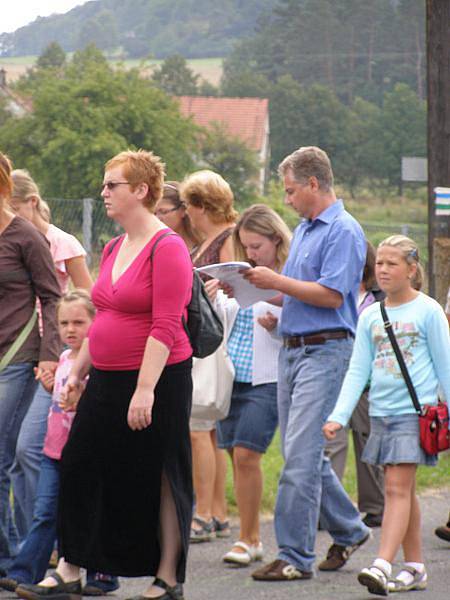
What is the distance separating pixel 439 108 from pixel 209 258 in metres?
3.77

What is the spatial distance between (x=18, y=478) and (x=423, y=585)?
1.92 metres

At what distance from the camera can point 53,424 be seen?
5.71 meters

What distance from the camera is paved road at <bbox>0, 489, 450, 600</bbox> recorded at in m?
5.79

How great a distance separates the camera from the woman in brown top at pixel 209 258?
22.7 ft

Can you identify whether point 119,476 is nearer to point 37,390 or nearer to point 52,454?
point 52,454

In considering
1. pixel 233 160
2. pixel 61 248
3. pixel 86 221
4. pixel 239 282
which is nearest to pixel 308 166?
pixel 239 282

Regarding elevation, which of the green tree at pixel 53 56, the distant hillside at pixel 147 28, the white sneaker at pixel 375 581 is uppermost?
the distant hillside at pixel 147 28

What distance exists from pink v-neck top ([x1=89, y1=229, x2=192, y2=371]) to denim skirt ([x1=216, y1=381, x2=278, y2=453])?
1382 millimetres

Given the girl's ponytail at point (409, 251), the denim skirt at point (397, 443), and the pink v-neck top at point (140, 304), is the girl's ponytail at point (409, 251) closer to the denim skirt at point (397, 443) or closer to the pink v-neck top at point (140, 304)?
the denim skirt at point (397, 443)

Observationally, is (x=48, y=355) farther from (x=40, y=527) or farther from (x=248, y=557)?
(x=248, y=557)

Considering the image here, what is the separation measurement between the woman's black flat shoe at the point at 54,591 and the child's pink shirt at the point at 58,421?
56 centimetres

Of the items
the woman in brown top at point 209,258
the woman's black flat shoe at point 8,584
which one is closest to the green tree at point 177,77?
the woman in brown top at point 209,258

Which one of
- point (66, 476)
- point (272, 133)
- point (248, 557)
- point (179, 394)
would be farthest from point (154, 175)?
point (272, 133)

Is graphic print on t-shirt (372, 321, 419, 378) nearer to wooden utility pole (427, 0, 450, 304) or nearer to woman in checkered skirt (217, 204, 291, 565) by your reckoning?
woman in checkered skirt (217, 204, 291, 565)
